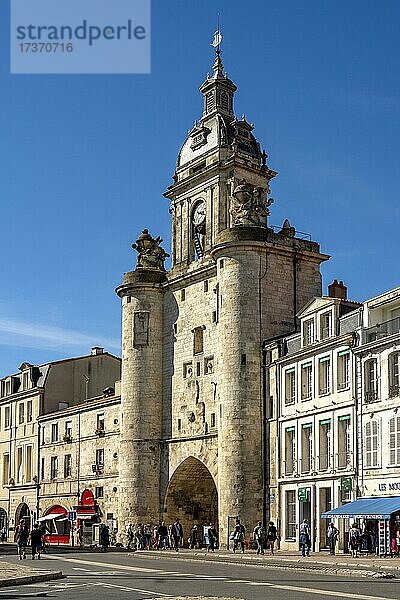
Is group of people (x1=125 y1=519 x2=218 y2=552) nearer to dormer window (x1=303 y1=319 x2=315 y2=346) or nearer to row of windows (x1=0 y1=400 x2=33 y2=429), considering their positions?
dormer window (x1=303 y1=319 x2=315 y2=346)

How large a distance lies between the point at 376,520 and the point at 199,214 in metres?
23.1

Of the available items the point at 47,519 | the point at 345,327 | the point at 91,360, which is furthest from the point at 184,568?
the point at 91,360

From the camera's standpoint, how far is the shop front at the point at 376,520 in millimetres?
35000

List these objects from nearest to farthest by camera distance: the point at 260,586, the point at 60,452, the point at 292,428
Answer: the point at 260,586 → the point at 292,428 → the point at 60,452

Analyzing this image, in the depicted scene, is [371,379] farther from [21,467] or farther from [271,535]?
[21,467]

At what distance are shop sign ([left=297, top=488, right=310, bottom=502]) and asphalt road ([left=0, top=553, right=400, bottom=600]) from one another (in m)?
11.0

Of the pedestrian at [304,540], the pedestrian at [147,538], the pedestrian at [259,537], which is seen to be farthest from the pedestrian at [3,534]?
the pedestrian at [304,540]

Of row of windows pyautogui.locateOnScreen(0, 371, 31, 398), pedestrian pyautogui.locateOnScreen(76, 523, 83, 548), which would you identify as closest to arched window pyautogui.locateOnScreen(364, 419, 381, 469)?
pedestrian pyautogui.locateOnScreen(76, 523, 83, 548)

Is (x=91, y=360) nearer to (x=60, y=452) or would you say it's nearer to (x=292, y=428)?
(x=60, y=452)

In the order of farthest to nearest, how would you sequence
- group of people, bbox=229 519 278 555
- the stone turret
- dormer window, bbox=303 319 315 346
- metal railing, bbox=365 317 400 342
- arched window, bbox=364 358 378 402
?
the stone turret, dormer window, bbox=303 319 315 346, group of people, bbox=229 519 278 555, arched window, bbox=364 358 378 402, metal railing, bbox=365 317 400 342

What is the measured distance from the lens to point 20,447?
7394cm

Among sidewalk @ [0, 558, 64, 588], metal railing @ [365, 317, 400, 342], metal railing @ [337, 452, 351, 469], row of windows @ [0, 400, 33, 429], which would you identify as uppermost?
metal railing @ [365, 317, 400, 342]

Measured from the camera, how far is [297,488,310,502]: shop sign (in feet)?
142

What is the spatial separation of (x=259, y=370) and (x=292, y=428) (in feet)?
12.2
